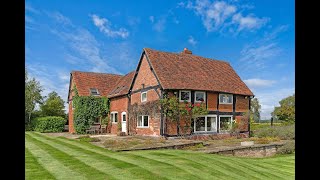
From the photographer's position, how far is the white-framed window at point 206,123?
68.7ft

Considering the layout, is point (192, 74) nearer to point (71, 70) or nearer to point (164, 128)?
point (164, 128)

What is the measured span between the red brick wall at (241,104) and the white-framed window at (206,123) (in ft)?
10.0

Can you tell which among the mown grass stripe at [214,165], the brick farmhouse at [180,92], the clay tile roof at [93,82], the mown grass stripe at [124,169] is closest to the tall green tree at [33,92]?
the clay tile roof at [93,82]

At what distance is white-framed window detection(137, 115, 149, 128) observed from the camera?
2200 cm

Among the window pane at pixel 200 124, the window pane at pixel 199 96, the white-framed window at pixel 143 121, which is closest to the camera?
the window pane at pixel 200 124

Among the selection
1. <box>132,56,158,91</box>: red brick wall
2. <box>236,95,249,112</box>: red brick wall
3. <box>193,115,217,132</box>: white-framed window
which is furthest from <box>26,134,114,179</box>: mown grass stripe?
<box>236,95,249,112</box>: red brick wall

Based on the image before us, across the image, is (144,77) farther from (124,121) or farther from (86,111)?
(86,111)

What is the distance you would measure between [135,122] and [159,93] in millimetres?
4444

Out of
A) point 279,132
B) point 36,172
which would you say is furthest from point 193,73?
point 36,172

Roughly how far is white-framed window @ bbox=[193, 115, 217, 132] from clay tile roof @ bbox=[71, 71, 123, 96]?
1222 centimetres

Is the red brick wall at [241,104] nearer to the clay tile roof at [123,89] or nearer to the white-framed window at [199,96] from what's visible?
the white-framed window at [199,96]

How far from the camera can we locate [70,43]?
5922mm

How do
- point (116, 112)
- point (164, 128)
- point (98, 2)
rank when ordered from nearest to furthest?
point (98, 2), point (164, 128), point (116, 112)
